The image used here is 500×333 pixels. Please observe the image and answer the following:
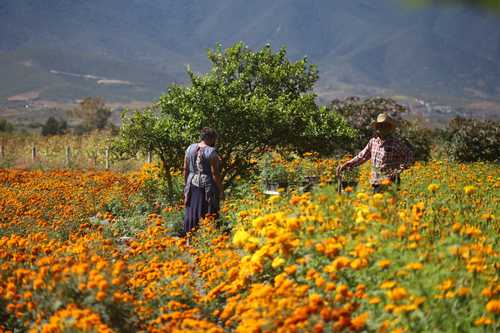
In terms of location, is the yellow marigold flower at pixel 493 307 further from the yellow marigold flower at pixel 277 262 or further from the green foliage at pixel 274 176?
the green foliage at pixel 274 176

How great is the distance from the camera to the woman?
7926mm

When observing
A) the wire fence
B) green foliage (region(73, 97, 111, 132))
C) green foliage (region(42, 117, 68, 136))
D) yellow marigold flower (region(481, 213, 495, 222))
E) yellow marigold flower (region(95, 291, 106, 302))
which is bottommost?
yellow marigold flower (region(95, 291, 106, 302))

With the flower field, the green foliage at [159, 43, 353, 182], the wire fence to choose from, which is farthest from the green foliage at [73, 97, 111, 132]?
the flower field

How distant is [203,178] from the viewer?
8.02m

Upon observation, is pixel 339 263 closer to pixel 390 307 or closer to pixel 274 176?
pixel 390 307

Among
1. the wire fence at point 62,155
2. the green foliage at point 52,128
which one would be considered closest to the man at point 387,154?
the wire fence at point 62,155

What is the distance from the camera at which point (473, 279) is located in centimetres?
390

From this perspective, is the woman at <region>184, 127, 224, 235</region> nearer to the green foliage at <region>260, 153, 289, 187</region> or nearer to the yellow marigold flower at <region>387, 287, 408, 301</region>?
the green foliage at <region>260, 153, 289, 187</region>

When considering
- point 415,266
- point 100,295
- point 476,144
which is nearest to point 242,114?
point 100,295

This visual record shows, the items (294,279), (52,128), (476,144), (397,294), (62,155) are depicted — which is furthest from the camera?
(52,128)

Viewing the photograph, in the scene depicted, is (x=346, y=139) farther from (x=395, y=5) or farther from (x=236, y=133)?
(x=395, y=5)

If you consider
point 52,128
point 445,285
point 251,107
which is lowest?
point 445,285

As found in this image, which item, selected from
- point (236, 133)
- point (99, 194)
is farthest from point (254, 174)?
point (99, 194)

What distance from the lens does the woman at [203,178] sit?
312 inches
